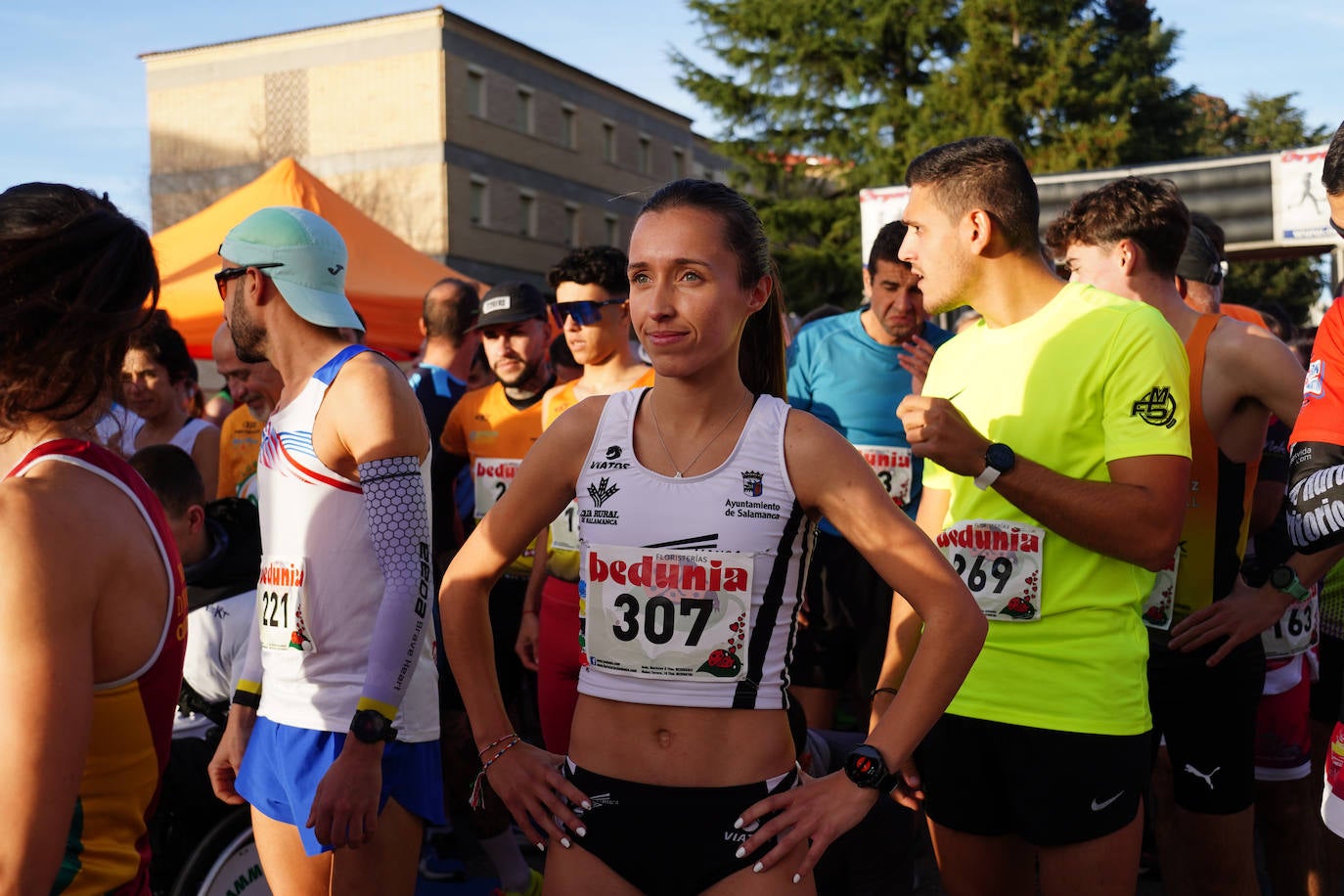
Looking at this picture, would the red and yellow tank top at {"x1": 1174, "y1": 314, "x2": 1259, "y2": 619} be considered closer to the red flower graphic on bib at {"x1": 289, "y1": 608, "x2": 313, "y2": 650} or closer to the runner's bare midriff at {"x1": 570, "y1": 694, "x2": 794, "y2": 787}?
the runner's bare midriff at {"x1": 570, "y1": 694, "x2": 794, "y2": 787}

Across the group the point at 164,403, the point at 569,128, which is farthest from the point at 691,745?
the point at 569,128

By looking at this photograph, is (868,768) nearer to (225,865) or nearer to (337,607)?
(337,607)

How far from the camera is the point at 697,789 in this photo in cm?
217

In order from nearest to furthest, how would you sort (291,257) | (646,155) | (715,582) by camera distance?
(715,582) → (291,257) → (646,155)

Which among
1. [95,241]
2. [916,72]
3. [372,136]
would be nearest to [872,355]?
[95,241]

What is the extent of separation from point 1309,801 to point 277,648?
10.7 feet

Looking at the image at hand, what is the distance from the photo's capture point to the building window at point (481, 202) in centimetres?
3822

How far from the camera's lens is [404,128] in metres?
37.1

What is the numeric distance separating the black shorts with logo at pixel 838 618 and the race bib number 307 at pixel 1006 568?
2.10 metres

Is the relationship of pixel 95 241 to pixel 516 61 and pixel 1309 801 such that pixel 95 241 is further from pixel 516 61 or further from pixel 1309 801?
pixel 516 61

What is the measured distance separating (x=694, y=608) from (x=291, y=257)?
1468 millimetres

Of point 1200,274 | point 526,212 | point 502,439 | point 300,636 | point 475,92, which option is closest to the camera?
point 300,636

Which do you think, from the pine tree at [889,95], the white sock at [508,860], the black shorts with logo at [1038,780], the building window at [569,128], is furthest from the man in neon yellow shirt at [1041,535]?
the building window at [569,128]

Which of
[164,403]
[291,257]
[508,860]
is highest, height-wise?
[291,257]
